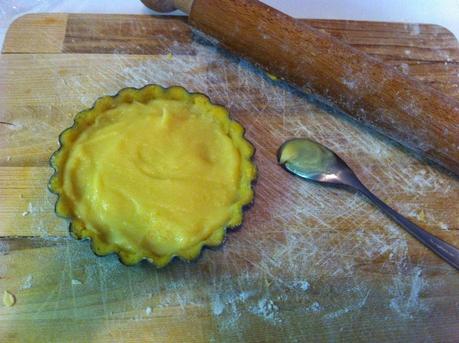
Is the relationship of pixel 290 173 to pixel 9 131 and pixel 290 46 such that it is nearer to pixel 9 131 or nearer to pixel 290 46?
pixel 290 46

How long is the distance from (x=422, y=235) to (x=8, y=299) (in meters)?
1.41

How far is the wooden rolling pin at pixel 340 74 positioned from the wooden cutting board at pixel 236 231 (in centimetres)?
9

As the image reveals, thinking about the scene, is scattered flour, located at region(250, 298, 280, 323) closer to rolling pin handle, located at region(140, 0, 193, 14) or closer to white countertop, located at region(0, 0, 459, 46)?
rolling pin handle, located at region(140, 0, 193, 14)

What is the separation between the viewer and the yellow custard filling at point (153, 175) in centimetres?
137

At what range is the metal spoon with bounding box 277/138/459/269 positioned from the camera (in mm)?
1532

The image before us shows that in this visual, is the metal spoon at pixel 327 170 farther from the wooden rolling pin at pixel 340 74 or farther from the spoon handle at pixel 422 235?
the wooden rolling pin at pixel 340 74

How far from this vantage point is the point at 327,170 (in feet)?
5.24

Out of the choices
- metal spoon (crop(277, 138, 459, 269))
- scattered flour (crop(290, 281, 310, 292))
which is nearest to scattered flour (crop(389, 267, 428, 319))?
metal spoon (crop(277, 138, 459, 269))

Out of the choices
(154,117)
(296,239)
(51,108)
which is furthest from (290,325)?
(51,108)

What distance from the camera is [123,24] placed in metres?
1.84

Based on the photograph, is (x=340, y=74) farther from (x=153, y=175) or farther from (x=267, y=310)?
(x=267, y=310)

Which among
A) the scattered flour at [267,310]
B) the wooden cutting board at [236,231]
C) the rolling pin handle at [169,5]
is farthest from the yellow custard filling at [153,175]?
the rolling pin handle at [169,5]

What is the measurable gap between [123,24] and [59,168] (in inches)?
29.7

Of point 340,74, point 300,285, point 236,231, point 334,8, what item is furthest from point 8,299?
point 334,8
